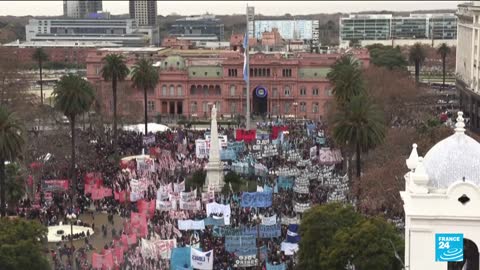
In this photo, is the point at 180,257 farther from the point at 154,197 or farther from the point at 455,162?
the point at 455,162

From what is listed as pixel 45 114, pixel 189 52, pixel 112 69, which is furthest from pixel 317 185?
pixel 189 52

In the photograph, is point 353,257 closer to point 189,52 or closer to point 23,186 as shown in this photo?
point 23,186

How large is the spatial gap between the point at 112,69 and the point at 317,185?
2885cm

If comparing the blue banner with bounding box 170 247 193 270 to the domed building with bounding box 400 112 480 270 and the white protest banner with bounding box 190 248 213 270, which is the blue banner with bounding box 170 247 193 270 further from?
the domed building with bounding box 400 112 480 270

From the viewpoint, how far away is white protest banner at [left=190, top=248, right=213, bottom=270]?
36062 mm

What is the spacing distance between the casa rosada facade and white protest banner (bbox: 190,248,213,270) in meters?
69.4

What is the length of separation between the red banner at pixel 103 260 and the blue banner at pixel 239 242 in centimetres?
550

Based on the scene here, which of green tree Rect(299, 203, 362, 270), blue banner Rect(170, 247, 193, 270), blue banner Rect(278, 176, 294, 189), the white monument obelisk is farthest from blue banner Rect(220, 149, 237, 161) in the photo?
green tree Rect(299, 203, 362, 270)

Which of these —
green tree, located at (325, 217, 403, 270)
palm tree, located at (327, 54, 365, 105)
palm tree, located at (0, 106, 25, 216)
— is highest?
palm tree, located at (327, 54, 365, 105)

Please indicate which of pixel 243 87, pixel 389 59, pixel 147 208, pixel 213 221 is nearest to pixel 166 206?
pixel 147 208

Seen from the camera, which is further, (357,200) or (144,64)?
(144,64)

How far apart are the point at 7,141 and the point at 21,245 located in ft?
38.8

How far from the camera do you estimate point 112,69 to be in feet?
253

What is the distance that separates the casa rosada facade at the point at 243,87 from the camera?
347 ft
